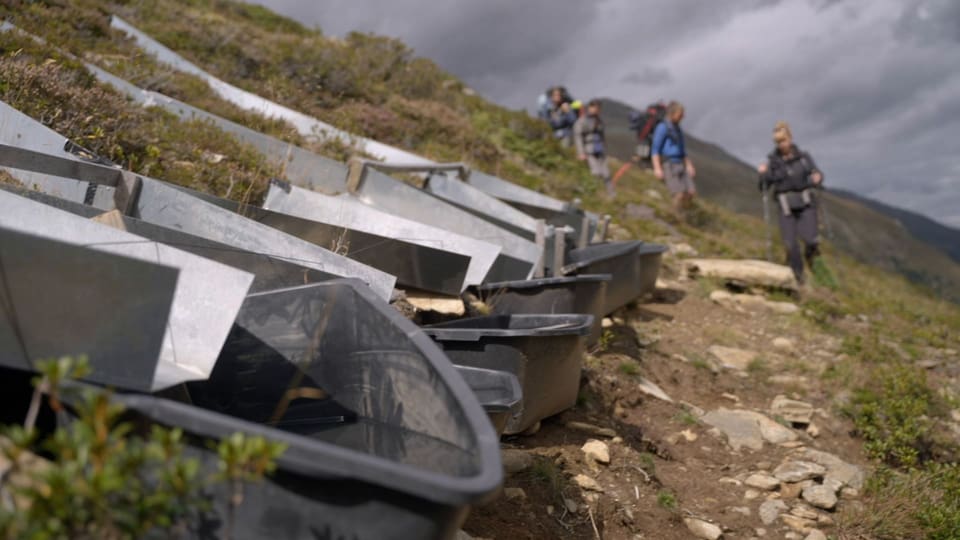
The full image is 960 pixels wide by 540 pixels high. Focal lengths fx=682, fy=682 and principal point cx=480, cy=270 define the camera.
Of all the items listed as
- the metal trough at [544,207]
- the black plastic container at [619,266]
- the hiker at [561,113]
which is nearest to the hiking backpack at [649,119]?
the hiker at [561,113]

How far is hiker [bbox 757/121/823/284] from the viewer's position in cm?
941

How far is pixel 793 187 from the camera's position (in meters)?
9.45

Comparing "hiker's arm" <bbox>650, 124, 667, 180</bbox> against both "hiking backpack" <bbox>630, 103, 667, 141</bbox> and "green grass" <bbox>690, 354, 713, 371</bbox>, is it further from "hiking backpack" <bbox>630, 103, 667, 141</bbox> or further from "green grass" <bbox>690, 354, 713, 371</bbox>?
"green grass" <bbox>690, 354, 713, 371</bbox>

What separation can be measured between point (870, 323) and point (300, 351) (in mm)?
8621

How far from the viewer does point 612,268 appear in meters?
6.41

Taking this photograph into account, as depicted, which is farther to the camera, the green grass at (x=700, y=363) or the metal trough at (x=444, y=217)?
the green grass at (x=700, y=363)

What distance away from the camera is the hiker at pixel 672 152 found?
1155 centimetres

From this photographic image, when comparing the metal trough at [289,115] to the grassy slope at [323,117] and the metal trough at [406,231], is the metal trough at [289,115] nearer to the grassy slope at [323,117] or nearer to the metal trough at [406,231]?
the grassy slope at [323,117]

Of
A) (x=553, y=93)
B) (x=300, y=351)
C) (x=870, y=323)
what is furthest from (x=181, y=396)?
(x=553, y=93)

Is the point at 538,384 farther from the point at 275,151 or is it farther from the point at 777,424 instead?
the point at 275,151

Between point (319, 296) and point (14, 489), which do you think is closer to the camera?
point (14, 489)

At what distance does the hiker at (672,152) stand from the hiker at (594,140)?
180cm

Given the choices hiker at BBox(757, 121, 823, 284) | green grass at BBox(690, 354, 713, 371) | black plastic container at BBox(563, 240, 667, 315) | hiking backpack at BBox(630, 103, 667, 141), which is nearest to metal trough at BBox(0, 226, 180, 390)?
black plastic container at BBox(563, 240, 667, 315)

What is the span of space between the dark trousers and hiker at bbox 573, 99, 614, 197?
14.8 feet
